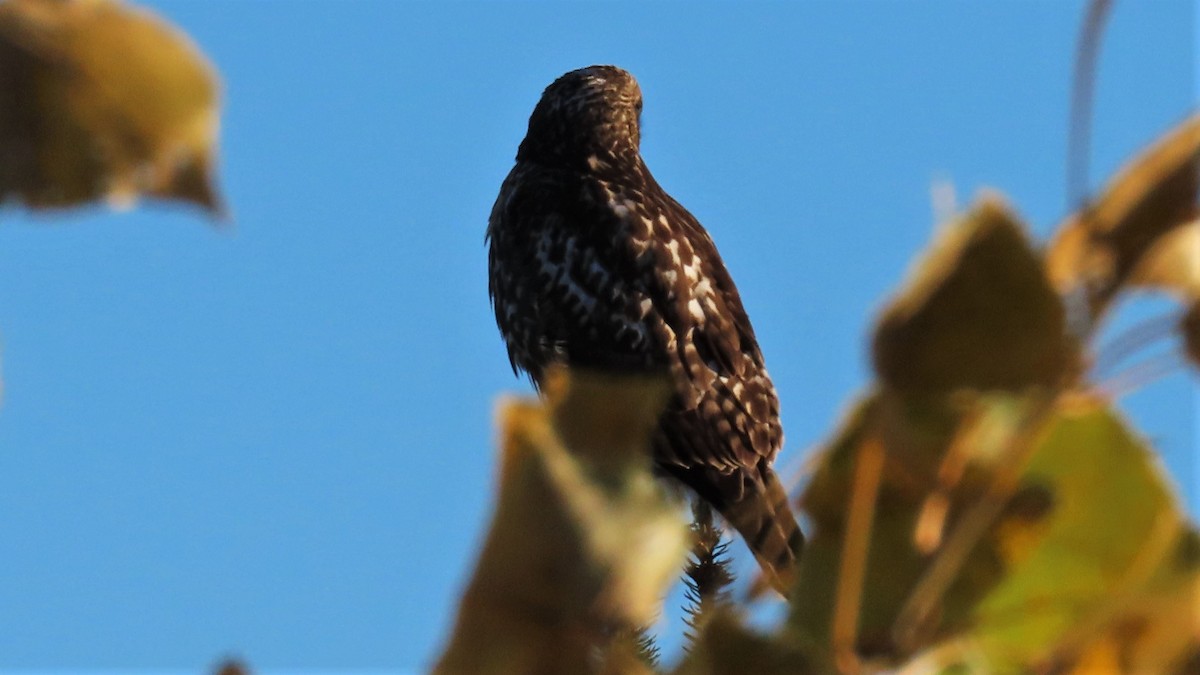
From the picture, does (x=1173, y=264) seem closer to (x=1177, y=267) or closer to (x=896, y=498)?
Answer: (x=1177, y=267)

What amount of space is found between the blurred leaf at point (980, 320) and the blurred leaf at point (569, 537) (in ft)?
0.28

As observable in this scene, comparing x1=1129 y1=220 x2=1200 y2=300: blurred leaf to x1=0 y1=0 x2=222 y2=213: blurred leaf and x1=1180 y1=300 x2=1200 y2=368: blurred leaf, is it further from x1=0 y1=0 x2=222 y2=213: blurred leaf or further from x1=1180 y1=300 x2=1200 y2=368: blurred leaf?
x1=0 y1=0 x2=222 y2=213: blurred leaf

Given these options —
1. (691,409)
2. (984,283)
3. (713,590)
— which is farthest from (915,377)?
(691,409)

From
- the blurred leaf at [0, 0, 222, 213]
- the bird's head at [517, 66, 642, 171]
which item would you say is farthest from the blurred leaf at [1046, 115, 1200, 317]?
the bird's head at [517, 66, 642, 171]

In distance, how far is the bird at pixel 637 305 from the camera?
552 centimetres

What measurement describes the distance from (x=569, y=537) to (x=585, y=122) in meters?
6.11

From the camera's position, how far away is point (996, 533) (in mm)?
599

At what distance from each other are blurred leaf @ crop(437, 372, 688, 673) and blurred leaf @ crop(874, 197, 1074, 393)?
85 millimetres

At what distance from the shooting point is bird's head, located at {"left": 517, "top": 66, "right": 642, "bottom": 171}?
6492 millimetres

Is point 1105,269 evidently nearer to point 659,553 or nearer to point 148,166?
point 659,553

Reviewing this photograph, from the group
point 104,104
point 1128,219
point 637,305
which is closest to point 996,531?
point 1128,219

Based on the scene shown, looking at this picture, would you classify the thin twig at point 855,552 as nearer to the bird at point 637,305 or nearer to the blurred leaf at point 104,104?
the blurred leaf at point 104,104

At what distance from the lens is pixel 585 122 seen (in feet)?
21.5

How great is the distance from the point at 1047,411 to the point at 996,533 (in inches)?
3.5
